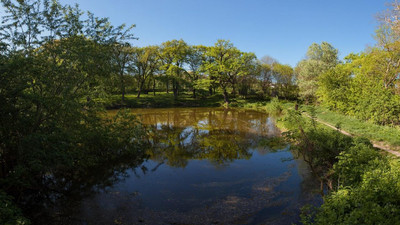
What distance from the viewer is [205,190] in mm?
9195

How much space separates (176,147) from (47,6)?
10.4 metres

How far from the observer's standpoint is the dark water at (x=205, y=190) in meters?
7.29

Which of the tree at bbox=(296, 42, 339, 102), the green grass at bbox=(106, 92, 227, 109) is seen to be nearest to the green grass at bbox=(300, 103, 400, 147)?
the tree at bbox=(296, 42, 339, 102)

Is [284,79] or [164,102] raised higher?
[284,79]

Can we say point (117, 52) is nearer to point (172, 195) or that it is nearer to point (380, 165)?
point (172, 195)

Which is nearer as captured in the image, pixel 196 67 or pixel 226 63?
pixel 226 63

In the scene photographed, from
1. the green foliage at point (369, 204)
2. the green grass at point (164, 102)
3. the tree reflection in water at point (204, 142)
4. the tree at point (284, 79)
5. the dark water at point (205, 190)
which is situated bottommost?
the dark water at point (205, 190)

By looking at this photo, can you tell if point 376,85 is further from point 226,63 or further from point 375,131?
point 226,63

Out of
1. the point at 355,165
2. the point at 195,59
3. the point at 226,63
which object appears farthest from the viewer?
the point at 195,59

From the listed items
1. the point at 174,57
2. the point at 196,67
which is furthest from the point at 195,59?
the point at 174,57

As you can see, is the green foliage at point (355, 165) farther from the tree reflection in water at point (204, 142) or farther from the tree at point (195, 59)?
the tree at point (195, 59)

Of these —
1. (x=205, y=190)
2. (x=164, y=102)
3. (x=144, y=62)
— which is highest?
(x=144, y=62)

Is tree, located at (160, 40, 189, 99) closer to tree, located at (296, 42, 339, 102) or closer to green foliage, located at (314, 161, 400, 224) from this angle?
tree, located at (296, 42, 339, 102)

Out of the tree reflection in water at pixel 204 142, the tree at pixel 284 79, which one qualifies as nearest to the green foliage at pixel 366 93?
the tree reflection in water at pixel 204 142
